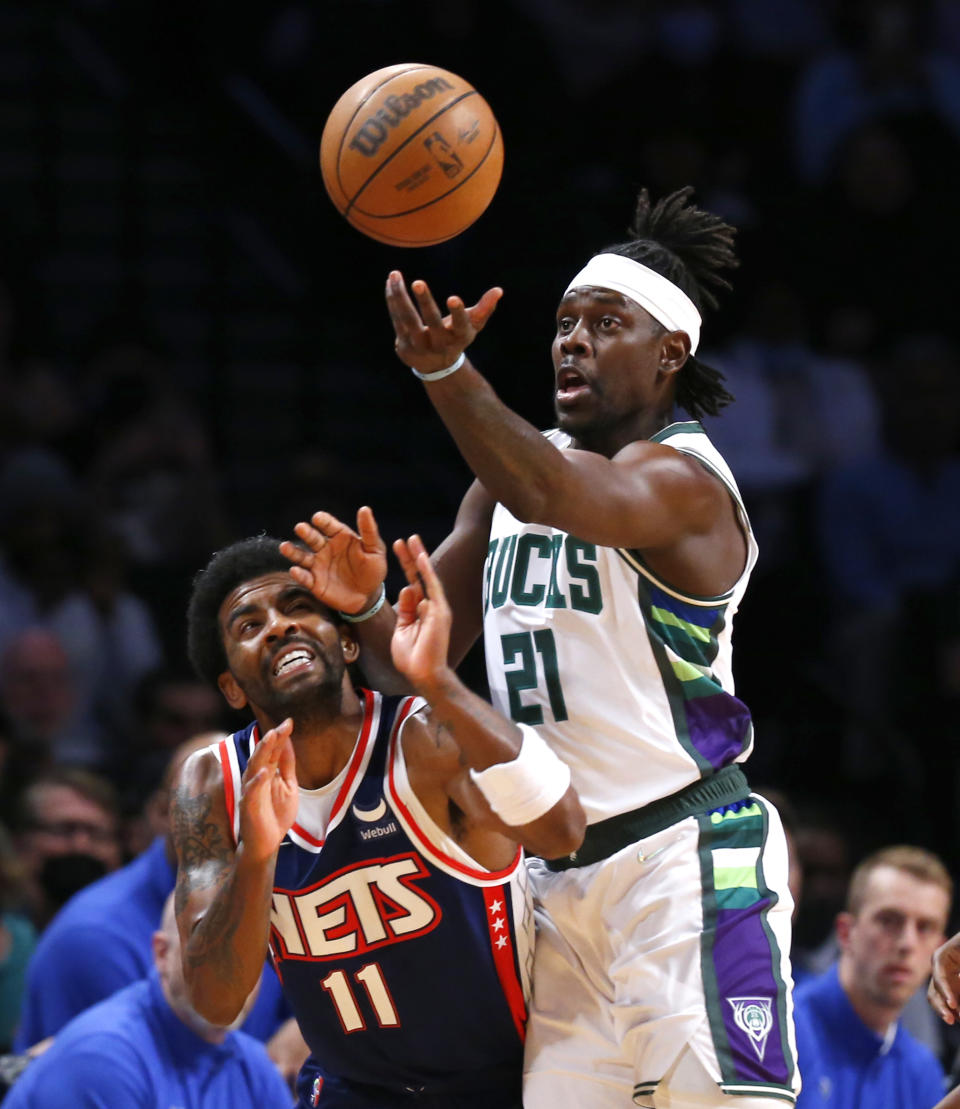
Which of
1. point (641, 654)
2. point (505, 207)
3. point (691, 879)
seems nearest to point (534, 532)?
point (641, 654)

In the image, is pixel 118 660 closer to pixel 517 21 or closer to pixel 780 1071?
pixel 517 21

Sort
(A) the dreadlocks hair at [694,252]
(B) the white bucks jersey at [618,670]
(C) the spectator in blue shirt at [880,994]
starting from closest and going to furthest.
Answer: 1. (B) the white bucks jersey at [618,670]
2. (A) the dreadlocks hair at [694,252]
3. (C) the spectator in blue shirt at [880,994]

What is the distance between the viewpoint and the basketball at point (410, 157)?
459cm

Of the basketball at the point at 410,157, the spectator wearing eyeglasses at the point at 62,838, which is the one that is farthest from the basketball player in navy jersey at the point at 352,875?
the spectator wearing eyeglasses at the point at 62,838

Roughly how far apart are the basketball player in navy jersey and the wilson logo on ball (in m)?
0.98

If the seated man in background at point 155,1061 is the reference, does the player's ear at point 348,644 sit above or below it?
above

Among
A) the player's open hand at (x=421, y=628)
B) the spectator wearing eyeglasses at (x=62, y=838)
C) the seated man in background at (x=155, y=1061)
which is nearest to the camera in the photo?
the player's open hand at (x=421, y=628)

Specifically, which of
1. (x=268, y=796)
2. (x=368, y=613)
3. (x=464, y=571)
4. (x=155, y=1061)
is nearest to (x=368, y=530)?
(x=368, y=613)

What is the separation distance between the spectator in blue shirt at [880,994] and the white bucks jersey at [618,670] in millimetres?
2244

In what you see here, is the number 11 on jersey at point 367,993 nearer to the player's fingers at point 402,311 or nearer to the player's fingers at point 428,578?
the player's fingers at point 428,578

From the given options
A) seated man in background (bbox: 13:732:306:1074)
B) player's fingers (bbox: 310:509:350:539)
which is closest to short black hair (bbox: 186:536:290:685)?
player's fingers (bbox: 310:509:350:539)

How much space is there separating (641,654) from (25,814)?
13.1 ft

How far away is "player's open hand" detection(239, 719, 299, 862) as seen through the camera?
4133 millimetres

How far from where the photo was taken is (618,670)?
4477 mm
